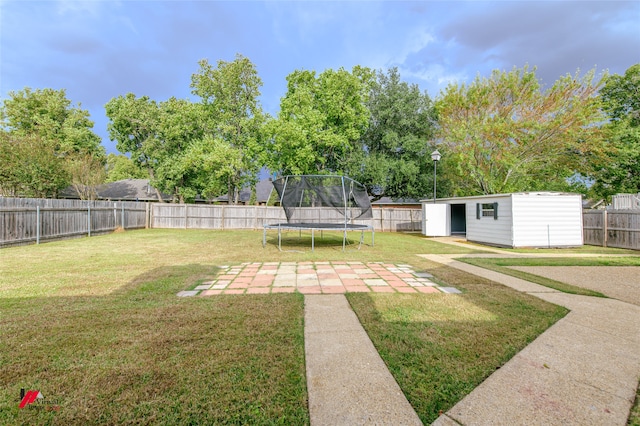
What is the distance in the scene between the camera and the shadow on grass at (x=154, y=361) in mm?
1540

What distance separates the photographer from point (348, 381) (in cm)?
182

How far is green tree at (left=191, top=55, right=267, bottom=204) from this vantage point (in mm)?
21422

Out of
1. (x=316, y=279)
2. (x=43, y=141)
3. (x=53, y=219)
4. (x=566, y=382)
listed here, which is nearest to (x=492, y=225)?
(x=316, y=279)

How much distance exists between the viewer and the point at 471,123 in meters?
17.1

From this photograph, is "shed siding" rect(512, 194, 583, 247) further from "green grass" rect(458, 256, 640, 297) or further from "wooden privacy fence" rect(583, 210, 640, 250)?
"green grass" rect(458, 256, 640, 297)

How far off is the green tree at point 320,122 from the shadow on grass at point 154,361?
16567 millimetres

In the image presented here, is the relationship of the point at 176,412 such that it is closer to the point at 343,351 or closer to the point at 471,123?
the point at 343,351

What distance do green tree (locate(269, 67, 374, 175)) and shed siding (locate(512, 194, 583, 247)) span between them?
11903mm

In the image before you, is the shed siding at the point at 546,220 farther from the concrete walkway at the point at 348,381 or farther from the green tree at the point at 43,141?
the green tree at the point at 43,141

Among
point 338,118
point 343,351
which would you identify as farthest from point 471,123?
point 343,351

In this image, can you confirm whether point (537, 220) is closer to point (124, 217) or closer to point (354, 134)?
point (354, 134)

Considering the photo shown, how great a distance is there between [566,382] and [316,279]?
3.30 meters

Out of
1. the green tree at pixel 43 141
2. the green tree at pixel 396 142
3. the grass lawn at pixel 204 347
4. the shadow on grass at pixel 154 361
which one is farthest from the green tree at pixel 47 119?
the shadow on grass at pixel 154 361

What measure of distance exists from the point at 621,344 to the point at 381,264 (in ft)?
12.9
